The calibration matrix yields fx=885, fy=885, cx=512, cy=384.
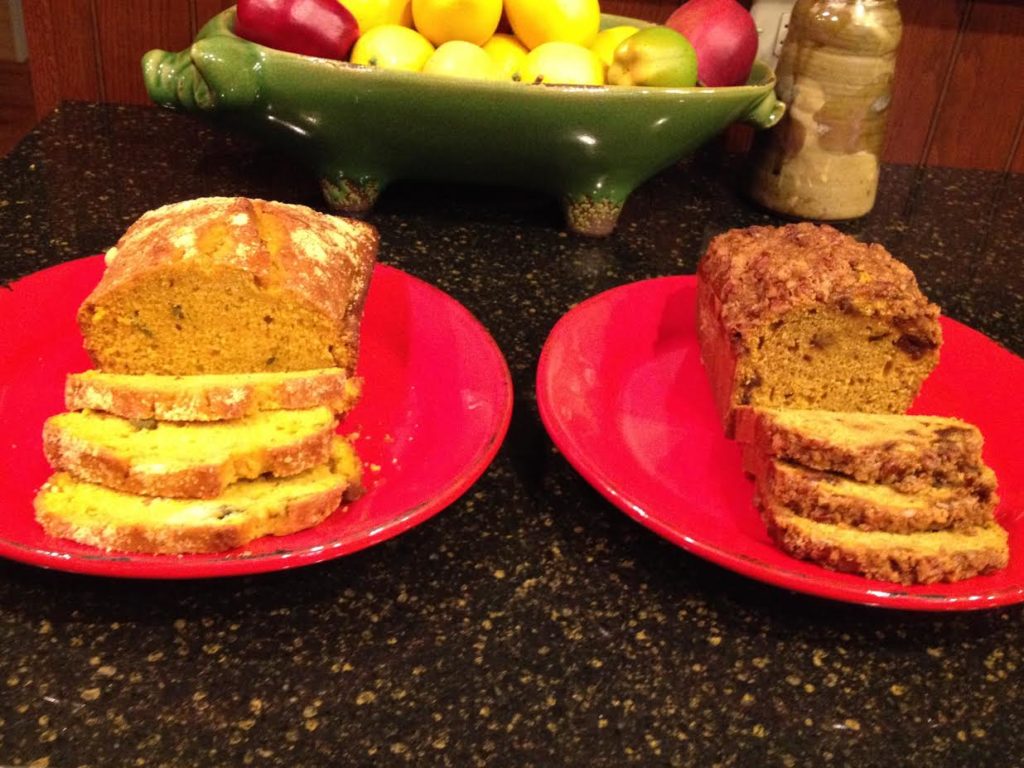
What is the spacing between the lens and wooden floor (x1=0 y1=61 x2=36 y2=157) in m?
4.87

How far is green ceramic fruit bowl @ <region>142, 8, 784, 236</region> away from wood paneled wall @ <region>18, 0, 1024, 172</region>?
27.0 inches

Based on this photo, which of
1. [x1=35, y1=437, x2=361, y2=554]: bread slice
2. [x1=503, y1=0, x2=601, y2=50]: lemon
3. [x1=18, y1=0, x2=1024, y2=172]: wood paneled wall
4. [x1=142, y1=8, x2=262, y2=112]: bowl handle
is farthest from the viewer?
[x1=18, y1=0, x2=1024, y2=172]: wood paneled wall

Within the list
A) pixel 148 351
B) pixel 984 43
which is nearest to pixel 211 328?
pixel 148 351

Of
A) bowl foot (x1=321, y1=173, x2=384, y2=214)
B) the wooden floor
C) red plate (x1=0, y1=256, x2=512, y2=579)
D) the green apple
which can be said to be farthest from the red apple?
the wooden floor

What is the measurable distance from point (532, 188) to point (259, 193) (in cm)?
68

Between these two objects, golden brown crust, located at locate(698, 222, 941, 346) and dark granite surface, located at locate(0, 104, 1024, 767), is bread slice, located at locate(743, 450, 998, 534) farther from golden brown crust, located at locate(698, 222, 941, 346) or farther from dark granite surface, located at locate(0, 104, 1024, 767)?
golden brown crust, located at locate(698, 222, 941, 346)

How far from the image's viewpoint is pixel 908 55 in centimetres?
261

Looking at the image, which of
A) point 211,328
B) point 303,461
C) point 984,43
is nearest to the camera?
point 303,461

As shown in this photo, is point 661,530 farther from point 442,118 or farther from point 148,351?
point 442,118

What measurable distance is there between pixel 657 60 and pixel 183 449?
127cm

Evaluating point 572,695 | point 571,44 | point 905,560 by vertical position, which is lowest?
point 572,695

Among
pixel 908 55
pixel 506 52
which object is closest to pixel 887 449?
pixel 506 52

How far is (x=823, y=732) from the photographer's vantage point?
3.35 feet

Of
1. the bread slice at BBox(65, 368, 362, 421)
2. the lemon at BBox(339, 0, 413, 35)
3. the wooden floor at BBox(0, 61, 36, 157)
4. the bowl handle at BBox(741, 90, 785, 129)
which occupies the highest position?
the lemon at BBox(339, 0, 413, 35)
